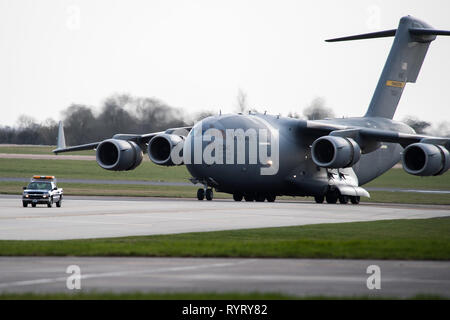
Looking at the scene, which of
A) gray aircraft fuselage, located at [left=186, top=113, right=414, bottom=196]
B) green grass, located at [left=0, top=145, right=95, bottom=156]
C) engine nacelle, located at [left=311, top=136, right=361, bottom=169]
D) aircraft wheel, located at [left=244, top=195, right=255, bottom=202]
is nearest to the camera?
engine nacelle, located at [left=311, top=136, right=361, bottom=169]

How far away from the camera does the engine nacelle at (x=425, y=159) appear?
135ft

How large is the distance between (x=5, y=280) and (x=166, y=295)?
11.5ft

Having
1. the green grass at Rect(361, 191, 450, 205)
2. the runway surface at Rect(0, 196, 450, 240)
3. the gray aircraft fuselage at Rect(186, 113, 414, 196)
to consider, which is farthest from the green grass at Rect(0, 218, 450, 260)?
the green grass at Rect(361, 191, 450, 205)

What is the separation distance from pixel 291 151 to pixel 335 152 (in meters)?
4.26

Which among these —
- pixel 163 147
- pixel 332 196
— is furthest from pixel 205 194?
pixel 332 196

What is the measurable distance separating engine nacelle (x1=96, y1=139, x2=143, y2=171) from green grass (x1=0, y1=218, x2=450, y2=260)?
22021 mm

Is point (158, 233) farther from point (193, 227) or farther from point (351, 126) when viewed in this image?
point (351, 126)

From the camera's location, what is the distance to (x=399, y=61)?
51625 mm

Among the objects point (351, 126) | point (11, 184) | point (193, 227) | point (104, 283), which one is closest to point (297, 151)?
point (351, 126)

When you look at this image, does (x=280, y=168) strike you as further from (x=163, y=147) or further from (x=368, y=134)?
(x=163, y=147)

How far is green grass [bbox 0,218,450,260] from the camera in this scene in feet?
63.8

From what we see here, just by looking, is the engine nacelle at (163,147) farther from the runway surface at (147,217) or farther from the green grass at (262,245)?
the green grass at (262,245)

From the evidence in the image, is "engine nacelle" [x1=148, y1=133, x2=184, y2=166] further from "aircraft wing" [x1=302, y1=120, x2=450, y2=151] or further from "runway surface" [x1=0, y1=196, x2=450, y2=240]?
"aircraft wing" [x1=302, y1=120, x2=450, y2=151]
